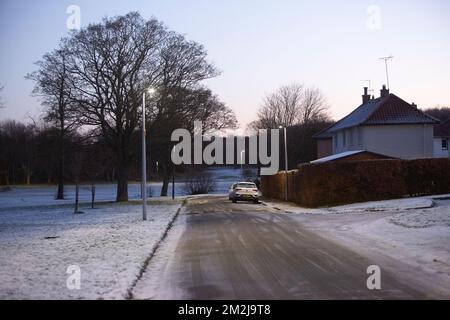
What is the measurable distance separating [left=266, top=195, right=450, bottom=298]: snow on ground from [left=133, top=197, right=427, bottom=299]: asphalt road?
0.62 m

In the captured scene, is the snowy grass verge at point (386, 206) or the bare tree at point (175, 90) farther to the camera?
the bare tree at point (175, 90)

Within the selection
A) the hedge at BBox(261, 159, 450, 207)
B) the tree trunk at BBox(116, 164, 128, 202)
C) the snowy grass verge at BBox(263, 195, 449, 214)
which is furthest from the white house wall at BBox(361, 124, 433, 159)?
the tree trunk at BBox(116, 164, 128, 202)

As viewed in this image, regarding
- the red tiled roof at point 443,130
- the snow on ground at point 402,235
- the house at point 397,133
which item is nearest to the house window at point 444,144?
the red tiled roof at point 443,130

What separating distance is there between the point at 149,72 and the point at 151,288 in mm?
33632

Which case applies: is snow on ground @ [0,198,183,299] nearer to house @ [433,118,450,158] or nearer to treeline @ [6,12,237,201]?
treeline @ [6,12,237,201]

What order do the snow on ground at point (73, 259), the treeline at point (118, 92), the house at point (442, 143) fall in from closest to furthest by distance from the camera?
the snow on ground at point (73, 259)
the treeline at point (118, 92)
the house at point (442, 143)

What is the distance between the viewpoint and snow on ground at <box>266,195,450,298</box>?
1094 cm

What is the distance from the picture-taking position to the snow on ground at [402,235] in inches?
431

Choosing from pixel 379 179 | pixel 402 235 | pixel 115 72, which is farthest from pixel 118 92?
pixel 402 235

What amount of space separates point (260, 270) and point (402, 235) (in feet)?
23.3

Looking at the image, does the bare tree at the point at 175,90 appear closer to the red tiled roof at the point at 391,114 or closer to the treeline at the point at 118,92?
the treeline at the point at 118,92

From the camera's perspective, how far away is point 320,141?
68.2m

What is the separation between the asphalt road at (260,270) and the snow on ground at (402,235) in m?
0.62

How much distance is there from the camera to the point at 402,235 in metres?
16.5
